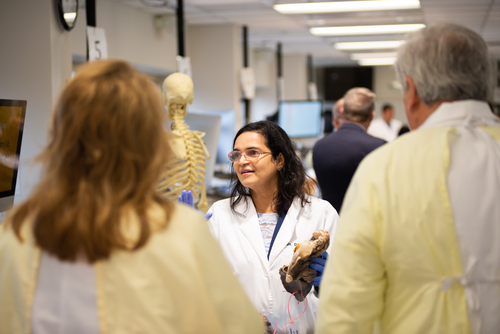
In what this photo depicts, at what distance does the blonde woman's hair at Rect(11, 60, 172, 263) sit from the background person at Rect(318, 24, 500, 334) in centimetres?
47

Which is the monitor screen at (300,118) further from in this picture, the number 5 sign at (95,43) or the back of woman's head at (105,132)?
the back of woman's head at (105,132)

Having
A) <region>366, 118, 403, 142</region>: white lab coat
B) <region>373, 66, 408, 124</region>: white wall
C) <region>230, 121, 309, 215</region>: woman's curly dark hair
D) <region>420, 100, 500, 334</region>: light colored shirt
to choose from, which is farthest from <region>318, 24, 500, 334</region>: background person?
<region>373, 66, 408, 124</region>: white wall

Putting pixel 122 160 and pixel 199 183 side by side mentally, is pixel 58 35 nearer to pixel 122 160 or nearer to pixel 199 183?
pixel 199 183

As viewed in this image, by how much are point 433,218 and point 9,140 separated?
1913 mm

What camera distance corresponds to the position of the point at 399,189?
1.03 m

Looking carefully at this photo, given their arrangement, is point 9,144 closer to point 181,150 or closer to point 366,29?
point 181,150

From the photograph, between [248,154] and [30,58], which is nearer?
[248,154]

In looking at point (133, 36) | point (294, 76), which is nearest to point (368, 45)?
point (294, 76)

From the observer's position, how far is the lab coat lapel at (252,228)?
184 centimetres

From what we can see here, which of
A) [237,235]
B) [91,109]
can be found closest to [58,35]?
[237,235]

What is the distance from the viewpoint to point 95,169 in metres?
0.88

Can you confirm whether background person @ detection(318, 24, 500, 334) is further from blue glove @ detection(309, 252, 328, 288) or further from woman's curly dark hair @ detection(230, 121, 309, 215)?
woman's curly dark hair @ detection(230, 121, 309, 215)

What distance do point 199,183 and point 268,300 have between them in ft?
3.70

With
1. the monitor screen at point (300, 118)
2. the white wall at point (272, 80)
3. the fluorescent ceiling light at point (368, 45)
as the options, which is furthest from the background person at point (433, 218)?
the white wall at point (272, 80)
